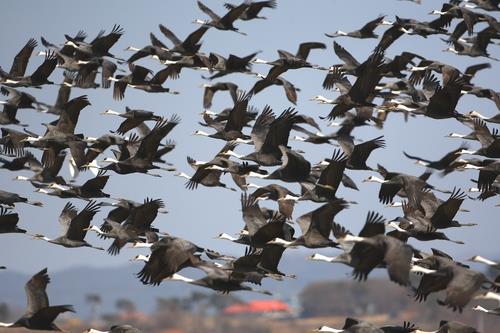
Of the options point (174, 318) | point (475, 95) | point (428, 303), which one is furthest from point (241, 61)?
point (428, 303)

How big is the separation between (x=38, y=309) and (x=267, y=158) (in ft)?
18.5

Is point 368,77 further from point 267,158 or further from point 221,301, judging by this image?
point 221,301

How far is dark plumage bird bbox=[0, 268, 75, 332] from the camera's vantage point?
24844mm

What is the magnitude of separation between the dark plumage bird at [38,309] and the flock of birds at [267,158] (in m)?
0.03

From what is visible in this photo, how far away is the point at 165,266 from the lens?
23.2m

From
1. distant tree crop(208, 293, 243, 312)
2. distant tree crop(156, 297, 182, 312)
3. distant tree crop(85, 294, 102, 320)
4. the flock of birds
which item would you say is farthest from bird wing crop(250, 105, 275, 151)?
distant tree crop(85, 294, 102, 320)

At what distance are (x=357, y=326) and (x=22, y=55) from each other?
1227 cm

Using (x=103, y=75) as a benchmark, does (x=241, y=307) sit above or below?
below

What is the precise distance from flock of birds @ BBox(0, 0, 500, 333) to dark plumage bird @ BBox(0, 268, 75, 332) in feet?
0.09

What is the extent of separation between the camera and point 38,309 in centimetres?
2541

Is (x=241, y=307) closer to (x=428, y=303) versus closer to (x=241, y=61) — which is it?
(x=428, y=303)

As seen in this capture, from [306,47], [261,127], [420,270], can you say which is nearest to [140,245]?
[261,127]

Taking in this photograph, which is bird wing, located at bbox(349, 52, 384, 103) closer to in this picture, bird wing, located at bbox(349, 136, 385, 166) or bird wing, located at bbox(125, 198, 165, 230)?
bird wing, located at bbox(349, 136, 385, 166)

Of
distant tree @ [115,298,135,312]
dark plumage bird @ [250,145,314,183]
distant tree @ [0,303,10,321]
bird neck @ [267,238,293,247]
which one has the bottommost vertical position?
distant tree @ [115,298,135,312]
